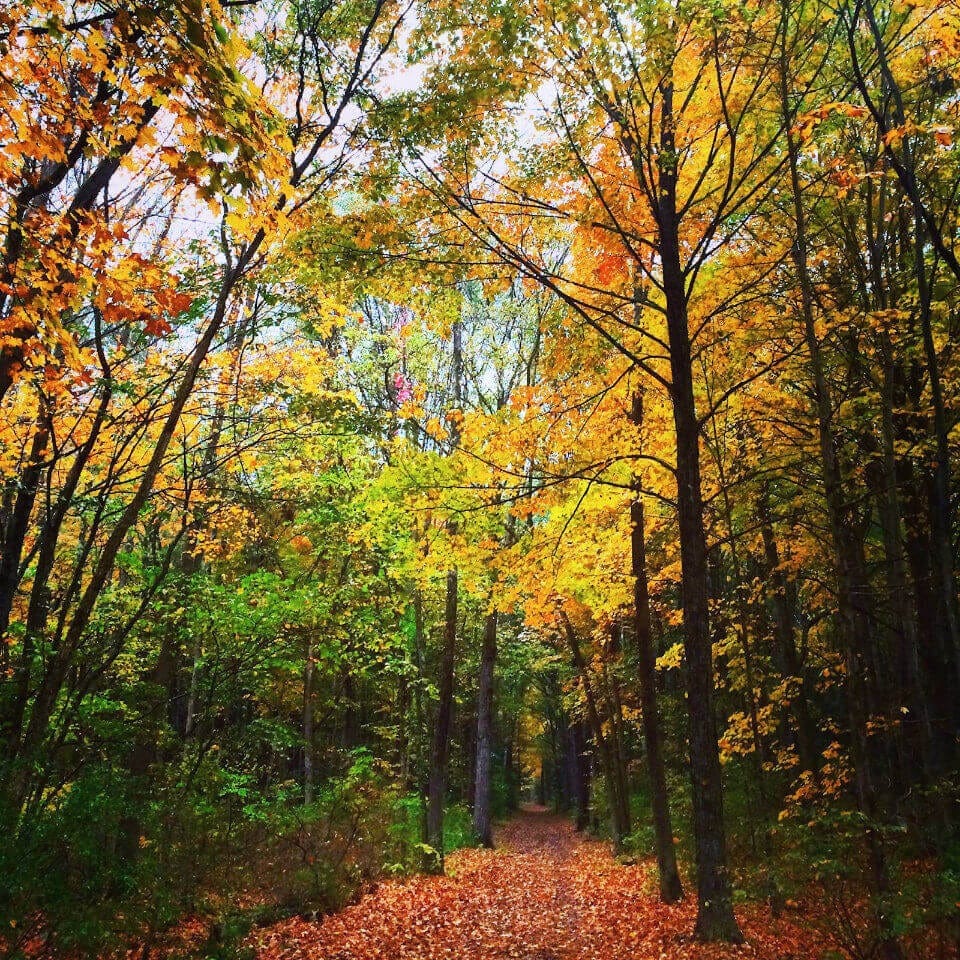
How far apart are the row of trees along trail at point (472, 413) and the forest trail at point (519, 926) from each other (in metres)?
0.47

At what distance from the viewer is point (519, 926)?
8.66m

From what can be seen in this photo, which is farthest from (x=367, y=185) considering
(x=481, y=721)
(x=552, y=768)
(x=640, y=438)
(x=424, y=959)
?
(x=552, y=768)

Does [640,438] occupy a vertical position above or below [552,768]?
above

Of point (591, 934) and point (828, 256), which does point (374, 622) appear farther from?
point (828, 256)

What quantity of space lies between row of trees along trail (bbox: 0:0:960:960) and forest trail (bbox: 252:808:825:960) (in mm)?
467

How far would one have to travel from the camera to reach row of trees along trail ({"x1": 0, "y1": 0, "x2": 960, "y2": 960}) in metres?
4.95

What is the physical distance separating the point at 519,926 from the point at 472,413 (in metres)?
7.50

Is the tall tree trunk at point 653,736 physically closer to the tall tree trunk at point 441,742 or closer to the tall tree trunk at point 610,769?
the tall tree trunk at point 441,742

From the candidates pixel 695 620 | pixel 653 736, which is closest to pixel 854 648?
pixel 695 620

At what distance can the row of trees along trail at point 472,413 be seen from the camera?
495 cm

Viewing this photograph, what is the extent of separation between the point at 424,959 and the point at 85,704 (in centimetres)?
532

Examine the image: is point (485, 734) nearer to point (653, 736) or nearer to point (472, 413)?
point (653, 736)

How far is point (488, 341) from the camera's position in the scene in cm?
1758

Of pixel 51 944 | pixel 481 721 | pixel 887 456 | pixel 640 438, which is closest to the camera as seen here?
pixel 51 944
